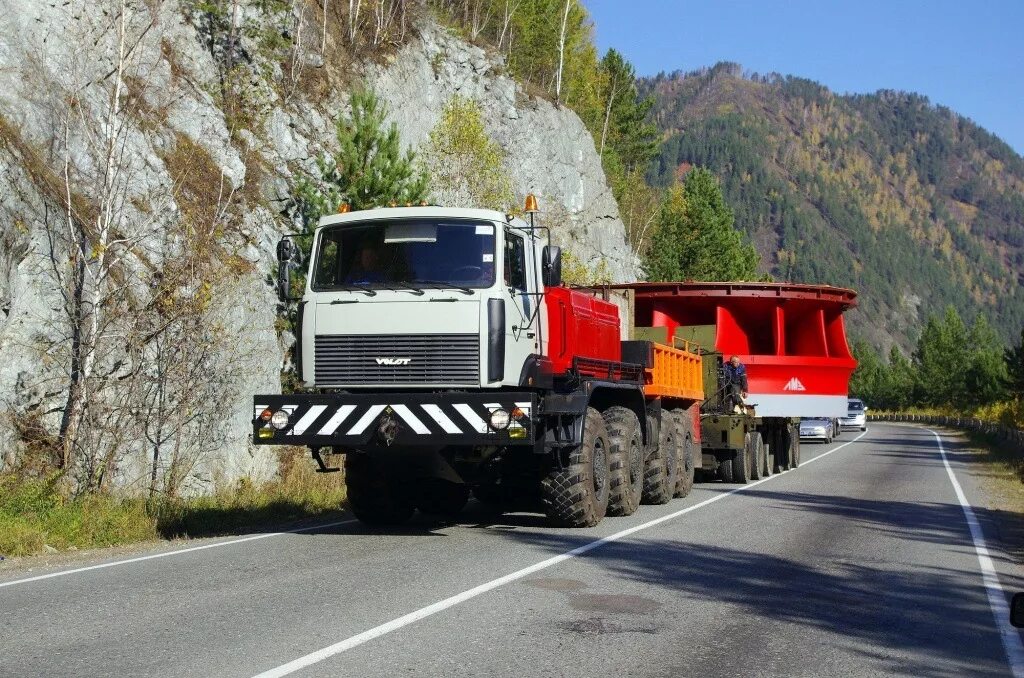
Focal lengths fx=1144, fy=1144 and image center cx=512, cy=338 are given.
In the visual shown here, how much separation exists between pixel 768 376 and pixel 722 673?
58.2ft

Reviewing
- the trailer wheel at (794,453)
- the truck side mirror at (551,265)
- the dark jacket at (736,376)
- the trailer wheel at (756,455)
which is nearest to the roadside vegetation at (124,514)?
the truck side mirror at (551,265)

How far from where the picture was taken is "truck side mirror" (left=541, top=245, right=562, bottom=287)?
39.2ft

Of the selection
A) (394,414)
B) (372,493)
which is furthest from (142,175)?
(394,414)

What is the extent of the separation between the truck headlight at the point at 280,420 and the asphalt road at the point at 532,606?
3.91 ft

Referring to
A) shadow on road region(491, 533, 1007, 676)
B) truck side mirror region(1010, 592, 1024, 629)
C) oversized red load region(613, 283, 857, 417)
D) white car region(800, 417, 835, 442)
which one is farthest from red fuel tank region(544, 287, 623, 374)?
white car region(800, 417, 835, 442)

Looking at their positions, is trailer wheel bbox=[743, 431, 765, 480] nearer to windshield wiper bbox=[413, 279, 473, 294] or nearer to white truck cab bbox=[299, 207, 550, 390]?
white truck cab bbox=[299, 207, 550, 390]

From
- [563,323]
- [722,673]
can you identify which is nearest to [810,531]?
[563,323]

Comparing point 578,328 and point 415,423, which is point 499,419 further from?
point 578,328

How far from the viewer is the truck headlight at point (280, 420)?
1173 centimetres

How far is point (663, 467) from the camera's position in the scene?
16250 millimetres

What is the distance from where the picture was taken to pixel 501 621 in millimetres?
7457

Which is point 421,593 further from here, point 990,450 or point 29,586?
point 990,450

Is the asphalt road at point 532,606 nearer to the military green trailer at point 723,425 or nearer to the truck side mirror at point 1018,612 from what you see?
the truck side mirror at point 1018,612

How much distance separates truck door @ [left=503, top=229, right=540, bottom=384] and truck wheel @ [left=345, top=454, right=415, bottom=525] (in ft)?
7.20
